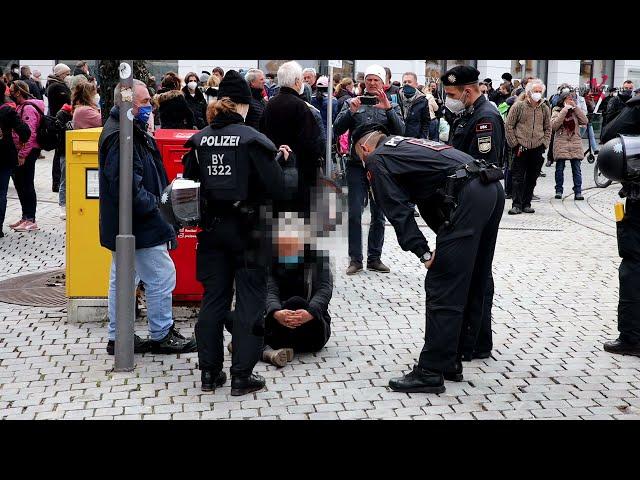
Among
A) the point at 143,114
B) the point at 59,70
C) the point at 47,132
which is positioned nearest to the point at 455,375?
the point at 143,114

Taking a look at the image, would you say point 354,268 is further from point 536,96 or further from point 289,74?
point 536,96

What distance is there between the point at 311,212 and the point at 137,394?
162 cm

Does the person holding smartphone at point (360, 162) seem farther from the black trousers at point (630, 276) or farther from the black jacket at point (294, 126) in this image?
the black trousers at point (630, 276)

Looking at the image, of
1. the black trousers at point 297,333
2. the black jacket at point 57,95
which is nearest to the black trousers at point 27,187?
the black jacket at point 57,95

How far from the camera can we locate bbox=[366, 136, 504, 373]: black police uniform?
588 cm

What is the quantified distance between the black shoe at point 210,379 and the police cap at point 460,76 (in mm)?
2601

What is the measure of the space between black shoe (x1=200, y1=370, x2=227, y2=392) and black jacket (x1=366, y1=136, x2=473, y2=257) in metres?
1.45

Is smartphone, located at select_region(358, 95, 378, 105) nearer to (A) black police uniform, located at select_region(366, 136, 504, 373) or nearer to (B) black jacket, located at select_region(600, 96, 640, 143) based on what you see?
(B) black jacket, located at select_region(600, 96, 640, 143)

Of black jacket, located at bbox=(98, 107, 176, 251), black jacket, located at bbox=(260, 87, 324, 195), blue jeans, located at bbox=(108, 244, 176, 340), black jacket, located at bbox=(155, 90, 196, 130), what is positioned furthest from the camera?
black jacket, located at bbox=(155, 90, 196, 130)

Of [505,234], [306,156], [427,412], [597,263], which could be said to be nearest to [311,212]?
[427,412]

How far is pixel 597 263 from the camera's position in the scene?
408 inches

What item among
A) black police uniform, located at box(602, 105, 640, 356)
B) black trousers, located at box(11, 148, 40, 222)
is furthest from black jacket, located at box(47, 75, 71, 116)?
black police uniform, located at box(602, 105, 640, 356)

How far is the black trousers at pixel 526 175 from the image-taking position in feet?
46.9

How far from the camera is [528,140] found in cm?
1430
